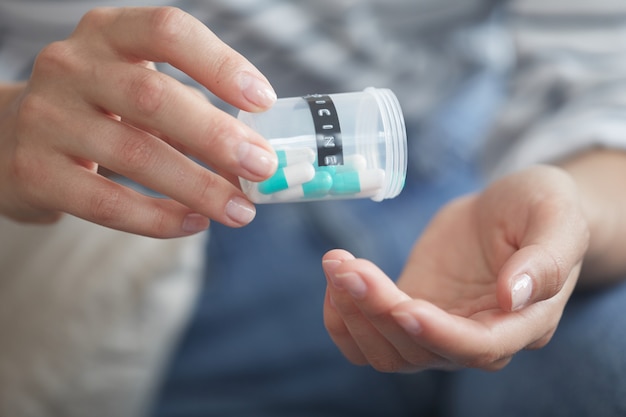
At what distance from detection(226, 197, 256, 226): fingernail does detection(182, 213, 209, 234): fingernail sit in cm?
6

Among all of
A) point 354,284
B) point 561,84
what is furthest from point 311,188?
point 561,84

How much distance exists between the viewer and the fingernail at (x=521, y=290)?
592mm

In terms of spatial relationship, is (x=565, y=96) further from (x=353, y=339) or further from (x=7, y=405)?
(x=7, y=405)

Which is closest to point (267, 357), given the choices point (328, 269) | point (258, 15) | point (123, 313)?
point (123, 313)

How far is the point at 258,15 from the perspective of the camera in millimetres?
1039

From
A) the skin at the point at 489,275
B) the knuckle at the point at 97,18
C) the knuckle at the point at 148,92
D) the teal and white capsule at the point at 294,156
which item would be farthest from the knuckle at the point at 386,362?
the knuckle at the point at 97,18

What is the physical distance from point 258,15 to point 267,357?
53cm

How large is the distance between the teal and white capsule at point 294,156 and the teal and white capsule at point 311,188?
0.06ft

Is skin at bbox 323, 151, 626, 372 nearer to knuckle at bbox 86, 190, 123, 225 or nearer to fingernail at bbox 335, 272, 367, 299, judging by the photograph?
fingernail at bbox 335, 272, 367, 299

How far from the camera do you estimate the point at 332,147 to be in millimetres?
667

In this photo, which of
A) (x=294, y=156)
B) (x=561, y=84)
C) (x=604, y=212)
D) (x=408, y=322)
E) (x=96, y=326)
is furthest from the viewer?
(x=561, y=84)

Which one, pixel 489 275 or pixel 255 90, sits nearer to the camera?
pixel 255 90

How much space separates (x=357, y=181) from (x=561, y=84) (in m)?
0.56

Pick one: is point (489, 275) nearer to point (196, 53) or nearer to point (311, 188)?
point (311, 188)
